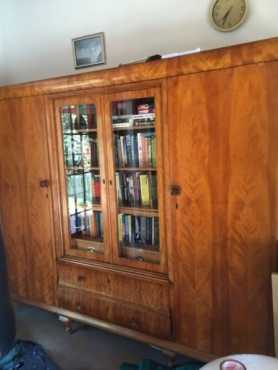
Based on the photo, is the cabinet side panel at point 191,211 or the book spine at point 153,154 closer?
the cabinet side panel at point 191,211

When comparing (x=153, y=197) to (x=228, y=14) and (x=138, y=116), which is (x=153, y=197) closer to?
(x=138, y=116)

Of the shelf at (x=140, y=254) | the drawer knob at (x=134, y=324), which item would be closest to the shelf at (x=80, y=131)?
the shelf at (x=140, y=254)

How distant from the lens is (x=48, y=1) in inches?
101

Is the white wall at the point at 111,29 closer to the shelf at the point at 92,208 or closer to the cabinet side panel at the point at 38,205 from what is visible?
the cabinet side panel at the point at 38,205

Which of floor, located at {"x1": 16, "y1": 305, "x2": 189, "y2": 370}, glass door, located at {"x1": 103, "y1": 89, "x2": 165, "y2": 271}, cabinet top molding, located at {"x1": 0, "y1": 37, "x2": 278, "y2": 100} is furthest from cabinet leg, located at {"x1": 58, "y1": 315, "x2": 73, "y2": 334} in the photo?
cabinet top molding, located at {"x1": 0, "y1": 37, "x2": 278, "y2": 100}

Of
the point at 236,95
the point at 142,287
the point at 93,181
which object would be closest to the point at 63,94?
the point at 93,181

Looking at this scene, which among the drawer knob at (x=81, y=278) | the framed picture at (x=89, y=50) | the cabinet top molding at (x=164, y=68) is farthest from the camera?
the framed picture at (x=89, y=50)

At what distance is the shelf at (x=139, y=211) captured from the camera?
1.85m

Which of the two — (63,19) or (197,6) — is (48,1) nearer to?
(63,19)

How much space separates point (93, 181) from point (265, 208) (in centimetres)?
108

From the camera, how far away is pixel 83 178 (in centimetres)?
213

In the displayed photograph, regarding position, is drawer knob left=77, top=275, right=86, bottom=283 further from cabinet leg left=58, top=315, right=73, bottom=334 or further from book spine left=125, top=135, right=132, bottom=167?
book spine left=125, top=135, right=132, bottom=167

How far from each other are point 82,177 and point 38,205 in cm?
39

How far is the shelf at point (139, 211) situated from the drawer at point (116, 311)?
0.54 meters
